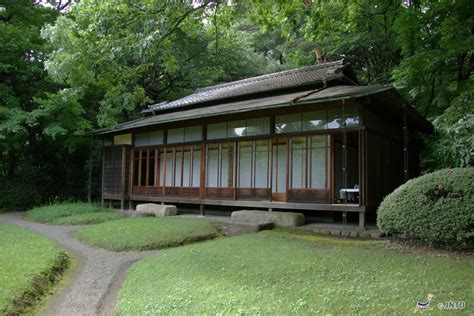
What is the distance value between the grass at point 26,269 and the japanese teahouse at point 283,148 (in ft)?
20.2

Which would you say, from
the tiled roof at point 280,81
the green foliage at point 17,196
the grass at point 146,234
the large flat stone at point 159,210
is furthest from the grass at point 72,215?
the tiled roof at point 280,81

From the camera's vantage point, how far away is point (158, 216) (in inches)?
547

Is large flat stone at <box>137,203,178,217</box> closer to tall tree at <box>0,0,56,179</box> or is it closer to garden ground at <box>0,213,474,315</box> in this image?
garden ground at <box>0,213,474,315</box>

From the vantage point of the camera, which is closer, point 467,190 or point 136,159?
point 467,190

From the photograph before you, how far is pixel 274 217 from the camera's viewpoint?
11.1 metres

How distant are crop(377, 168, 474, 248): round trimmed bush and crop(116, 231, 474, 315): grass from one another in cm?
58

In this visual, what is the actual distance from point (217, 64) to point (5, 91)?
38.3 feet

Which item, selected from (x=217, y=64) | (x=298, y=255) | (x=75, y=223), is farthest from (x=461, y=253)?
(x=217, y=64)

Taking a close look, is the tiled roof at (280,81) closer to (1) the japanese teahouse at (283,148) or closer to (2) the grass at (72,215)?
(1) the japanese teahouse at (283,148)

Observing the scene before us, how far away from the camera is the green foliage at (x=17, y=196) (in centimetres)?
1845

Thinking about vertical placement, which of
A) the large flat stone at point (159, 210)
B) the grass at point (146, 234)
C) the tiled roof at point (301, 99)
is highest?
the tiled roof at point (301, 99)

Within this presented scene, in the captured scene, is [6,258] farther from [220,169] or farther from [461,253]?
[461,253]
